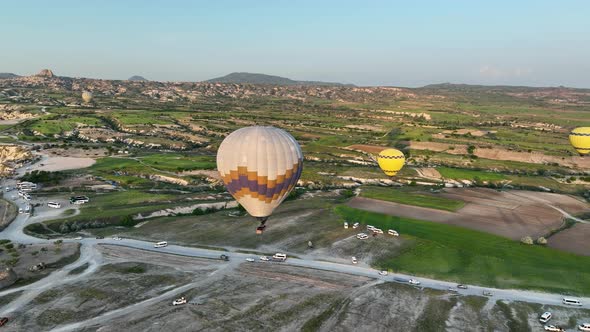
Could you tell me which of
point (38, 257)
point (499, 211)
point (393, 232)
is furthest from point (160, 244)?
point (499, 211)

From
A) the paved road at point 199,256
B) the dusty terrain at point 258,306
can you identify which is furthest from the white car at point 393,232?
the dusty terrain at point 258,306

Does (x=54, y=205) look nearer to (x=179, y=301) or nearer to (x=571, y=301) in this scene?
(x=179, y=301)

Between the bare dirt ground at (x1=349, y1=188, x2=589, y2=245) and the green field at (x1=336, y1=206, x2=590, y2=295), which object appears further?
the bare dirt ground at (x1=349, y1=188, x2=589, y2=245)

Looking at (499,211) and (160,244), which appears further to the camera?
(499,211)

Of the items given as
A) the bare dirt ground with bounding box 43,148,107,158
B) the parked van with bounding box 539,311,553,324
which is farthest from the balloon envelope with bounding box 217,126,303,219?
the bare dirt ground with bounding box 43,148,107,158

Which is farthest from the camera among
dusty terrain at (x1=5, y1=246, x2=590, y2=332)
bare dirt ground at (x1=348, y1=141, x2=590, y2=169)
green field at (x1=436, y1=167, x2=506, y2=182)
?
bare dirt ground at (x1=348, y1=141, x2=590, y2=169)

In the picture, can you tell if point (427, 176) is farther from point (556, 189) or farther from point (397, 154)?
point (556, 189)

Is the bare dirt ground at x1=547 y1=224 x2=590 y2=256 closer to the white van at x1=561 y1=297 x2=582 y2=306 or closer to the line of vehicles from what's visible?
the white van at x1=561 y1=297 x2=582 y2=306
